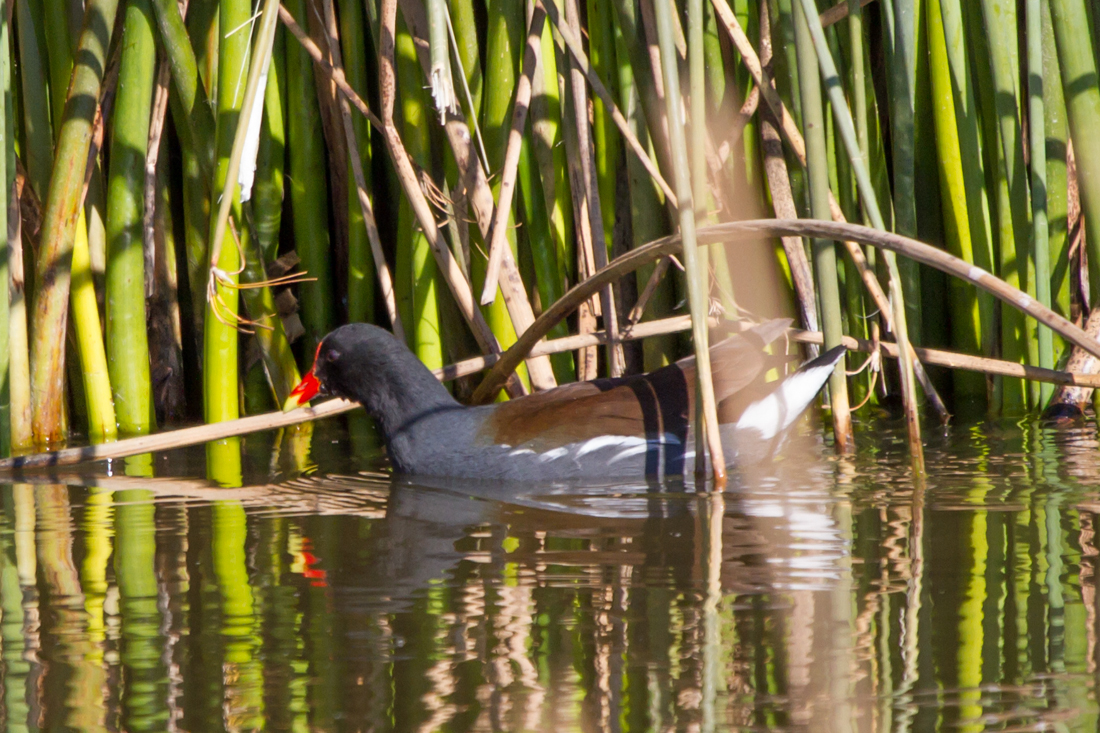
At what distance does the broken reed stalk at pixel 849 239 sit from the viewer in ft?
7.09

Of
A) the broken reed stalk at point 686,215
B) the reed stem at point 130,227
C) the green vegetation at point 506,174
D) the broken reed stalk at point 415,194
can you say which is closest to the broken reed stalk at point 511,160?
the green vegetation at point 506,174

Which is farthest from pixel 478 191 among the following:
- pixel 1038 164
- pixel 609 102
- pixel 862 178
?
pixel 1038 164

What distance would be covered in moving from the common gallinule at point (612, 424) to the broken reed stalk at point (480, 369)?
0.20 m

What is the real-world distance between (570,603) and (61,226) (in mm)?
1988

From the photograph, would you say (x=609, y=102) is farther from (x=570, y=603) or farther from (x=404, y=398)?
(x=570, y=603)

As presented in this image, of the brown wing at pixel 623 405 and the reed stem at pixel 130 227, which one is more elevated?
the reed stem at pixel 130 227

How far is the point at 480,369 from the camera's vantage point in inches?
122

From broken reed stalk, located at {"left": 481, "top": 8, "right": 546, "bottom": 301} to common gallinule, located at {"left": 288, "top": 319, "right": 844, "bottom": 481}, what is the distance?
0.30 m

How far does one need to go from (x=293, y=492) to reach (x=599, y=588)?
1089 mm

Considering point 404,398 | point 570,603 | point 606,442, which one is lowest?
point 570,603

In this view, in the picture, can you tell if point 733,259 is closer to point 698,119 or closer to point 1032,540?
point 698,119

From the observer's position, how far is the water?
1325 mm

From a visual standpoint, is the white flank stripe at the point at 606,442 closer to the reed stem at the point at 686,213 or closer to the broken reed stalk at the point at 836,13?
the reed stem at the point at 686,213

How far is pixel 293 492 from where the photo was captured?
2645 mm
